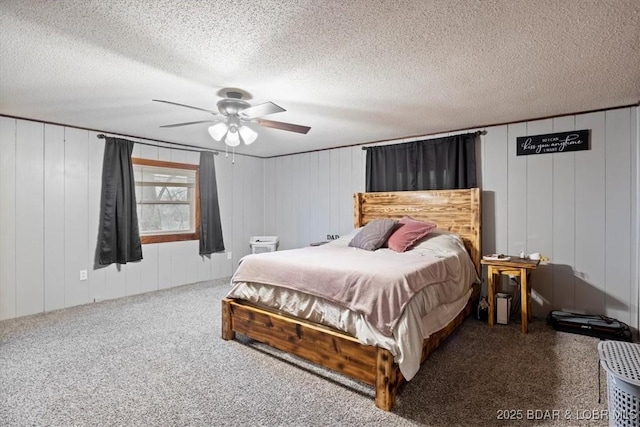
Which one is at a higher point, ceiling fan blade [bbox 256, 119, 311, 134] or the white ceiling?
the white ceiling

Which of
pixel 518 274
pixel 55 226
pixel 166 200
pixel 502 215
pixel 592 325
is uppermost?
pixel 166 200

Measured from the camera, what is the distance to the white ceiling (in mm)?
1641

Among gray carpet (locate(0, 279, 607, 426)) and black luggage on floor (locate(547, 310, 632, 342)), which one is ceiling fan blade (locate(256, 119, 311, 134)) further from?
black luggage on floor (locate(547, 310, 632, 342))

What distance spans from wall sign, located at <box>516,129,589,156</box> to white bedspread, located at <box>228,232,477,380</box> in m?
1.34

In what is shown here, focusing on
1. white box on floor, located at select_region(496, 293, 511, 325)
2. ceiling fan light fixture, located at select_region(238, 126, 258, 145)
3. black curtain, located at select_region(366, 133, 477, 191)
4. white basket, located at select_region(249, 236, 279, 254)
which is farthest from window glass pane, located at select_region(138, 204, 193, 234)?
white box on floor, located at select_region(496, 293, 511, 325)

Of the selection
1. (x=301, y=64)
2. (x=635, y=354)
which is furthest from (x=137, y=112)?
(x=635, y=354)

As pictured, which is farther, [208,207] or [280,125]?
[208,207]

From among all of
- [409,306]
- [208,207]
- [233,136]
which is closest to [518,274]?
[409,306]

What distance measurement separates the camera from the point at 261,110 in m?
2.65

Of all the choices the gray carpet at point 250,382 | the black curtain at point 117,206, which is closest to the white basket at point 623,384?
the gray carpet at point 250,382

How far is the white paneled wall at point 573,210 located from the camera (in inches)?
126

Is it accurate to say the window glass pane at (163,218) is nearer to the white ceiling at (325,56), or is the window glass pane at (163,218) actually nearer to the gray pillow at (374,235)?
the white ceiling at (325,56)

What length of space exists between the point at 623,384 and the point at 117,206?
4.97 m

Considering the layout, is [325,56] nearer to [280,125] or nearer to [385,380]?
[280,125]
